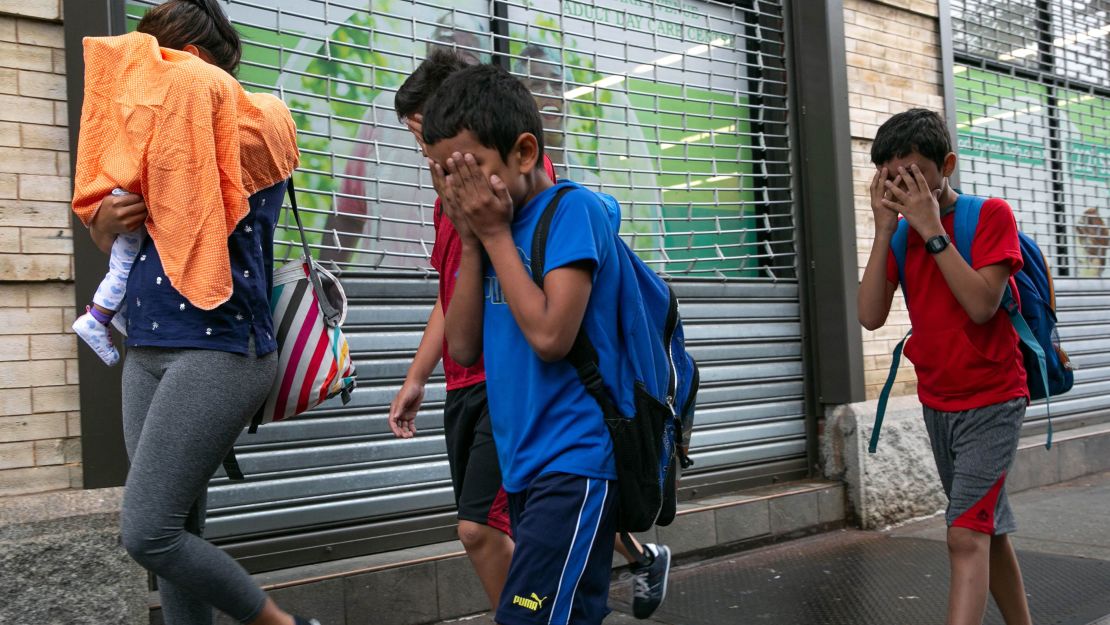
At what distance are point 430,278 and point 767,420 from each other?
2.47 meters

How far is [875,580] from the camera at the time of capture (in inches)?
201

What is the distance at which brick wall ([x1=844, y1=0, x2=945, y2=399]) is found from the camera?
21.9ft

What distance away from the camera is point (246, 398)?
2932 millimetres

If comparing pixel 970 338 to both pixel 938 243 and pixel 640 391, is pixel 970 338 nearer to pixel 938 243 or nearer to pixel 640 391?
pixel 938 243

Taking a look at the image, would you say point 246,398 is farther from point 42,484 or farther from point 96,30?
point 96,30

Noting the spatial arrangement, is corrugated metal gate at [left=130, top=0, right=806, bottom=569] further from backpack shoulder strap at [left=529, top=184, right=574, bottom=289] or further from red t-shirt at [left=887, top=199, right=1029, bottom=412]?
backpack shoulder strap at [left=529, top=184, right=574, bottom=289]

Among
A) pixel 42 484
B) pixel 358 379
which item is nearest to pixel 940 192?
pixel 358 379

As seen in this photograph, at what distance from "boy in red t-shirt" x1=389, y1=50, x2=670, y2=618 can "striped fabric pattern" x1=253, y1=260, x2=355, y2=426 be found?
0.27m

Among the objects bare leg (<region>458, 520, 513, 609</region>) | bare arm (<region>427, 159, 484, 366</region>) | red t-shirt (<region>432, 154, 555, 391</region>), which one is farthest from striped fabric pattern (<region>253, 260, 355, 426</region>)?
bare arm (<region>427, 159, 484, 366</region>)

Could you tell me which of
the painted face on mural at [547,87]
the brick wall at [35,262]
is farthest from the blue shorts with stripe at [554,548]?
the painted face on mural at [547,87]

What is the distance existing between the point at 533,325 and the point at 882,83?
17.6 feet

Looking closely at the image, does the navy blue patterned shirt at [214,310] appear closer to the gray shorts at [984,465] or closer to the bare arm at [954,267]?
the bare arm at [954,267]

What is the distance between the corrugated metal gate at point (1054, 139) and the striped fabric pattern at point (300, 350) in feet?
20.2

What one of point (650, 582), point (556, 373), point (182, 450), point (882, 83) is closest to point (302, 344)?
point (182, 450)
